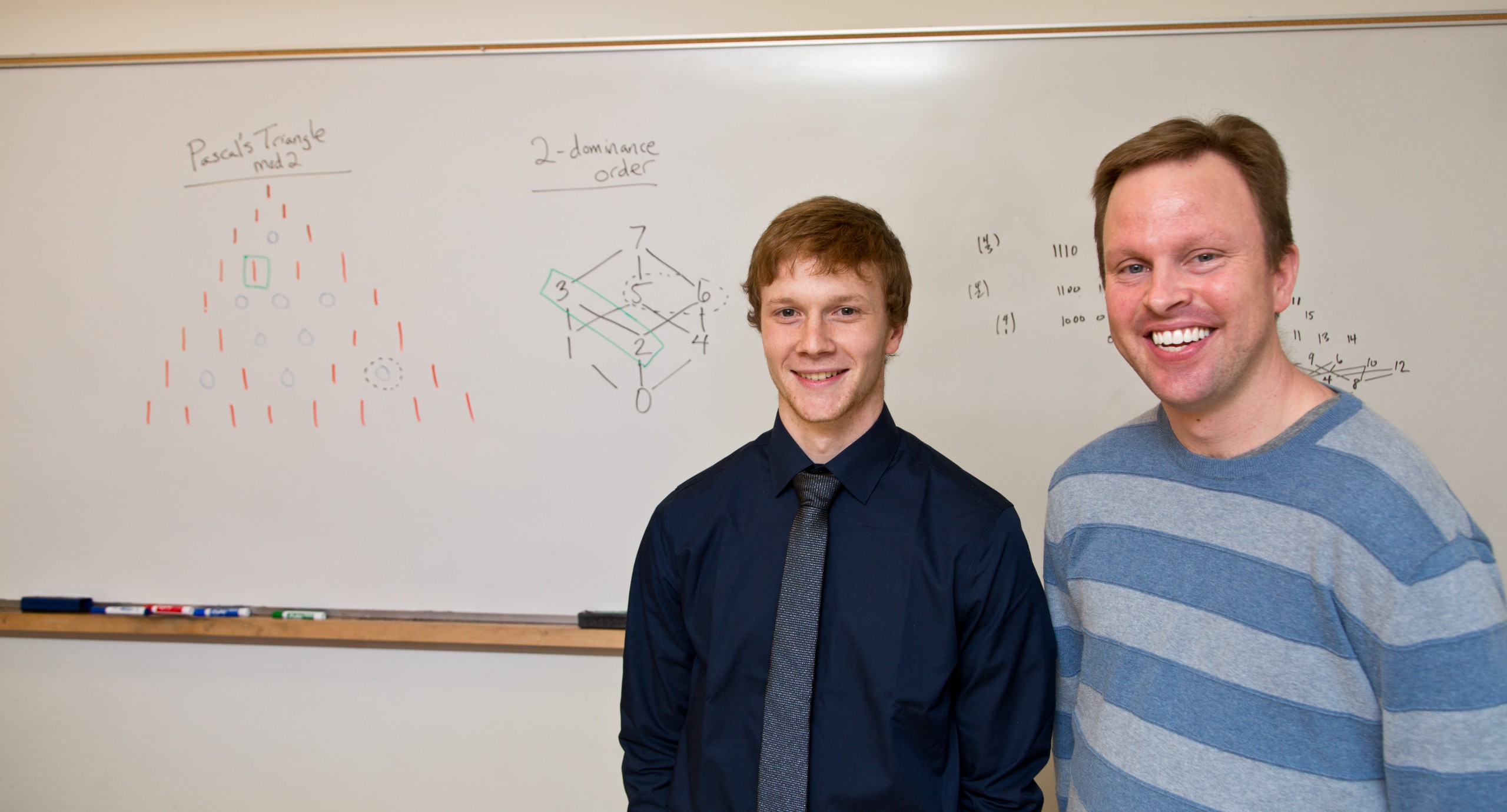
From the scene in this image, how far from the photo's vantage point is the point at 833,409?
109cm

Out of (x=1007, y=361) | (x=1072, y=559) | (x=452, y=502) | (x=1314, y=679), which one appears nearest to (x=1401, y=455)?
(x=1314, y=679)

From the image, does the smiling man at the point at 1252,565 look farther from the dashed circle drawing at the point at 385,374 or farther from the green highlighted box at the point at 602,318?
the dashed circle drawing at the point at 385,374

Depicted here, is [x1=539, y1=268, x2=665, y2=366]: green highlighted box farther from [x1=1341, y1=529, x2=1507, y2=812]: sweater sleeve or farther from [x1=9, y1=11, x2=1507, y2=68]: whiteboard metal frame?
[x1=1341, y1=529, x2=1507, y2=812]: sweater sleeve

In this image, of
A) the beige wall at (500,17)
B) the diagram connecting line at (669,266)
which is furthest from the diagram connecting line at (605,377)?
the beige wall at (500,17)

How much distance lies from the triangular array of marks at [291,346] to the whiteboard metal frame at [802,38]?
0.37 m

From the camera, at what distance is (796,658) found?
1070 millimetres

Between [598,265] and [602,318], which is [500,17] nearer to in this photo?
[598,265]

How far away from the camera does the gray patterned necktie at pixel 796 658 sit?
3.37 feet

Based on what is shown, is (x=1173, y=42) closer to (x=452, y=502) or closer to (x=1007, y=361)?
(x=1007, y=361)

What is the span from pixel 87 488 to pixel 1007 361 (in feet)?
7.48

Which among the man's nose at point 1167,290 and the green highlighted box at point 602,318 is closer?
the man's nose at point 1167,290

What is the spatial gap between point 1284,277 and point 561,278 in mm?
1440

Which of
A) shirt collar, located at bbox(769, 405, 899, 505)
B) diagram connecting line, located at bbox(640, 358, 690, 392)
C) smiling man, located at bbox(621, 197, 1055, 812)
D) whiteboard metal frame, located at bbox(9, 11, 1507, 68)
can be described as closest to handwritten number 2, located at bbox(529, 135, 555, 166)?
whiteboard metal frame, located at bbox(9, 11, 1507, 68)

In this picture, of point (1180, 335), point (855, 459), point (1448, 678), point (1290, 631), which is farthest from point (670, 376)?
point (1448, 678)
